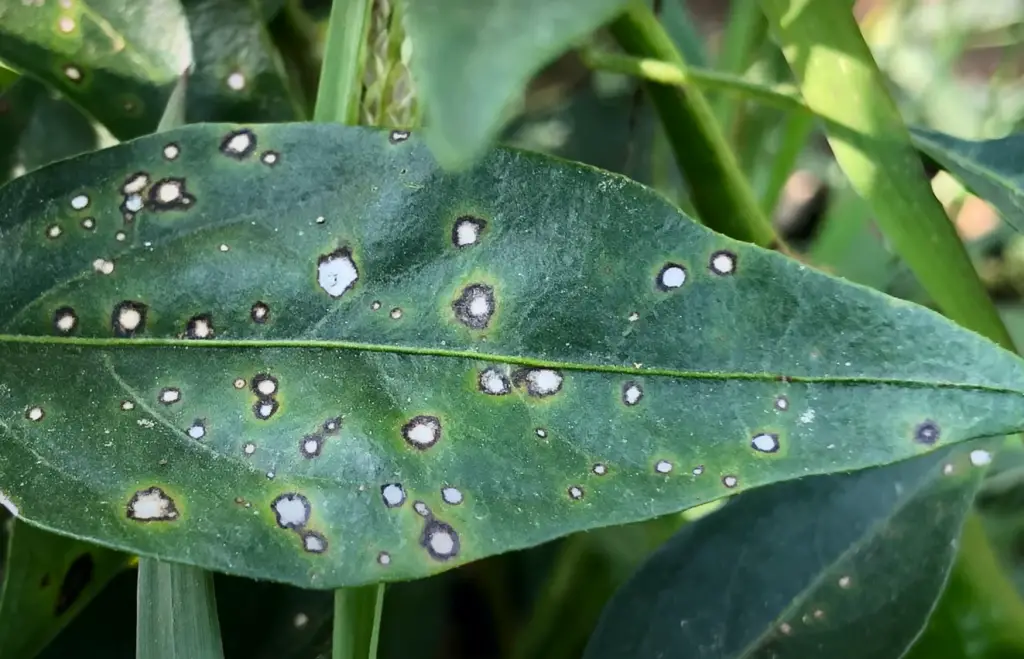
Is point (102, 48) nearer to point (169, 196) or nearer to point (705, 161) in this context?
point (169, 196)

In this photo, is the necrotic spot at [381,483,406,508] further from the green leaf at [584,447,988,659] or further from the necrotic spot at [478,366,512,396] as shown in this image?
the green leaf at [584,447,988,659]

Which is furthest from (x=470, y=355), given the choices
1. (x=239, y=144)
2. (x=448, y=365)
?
(x=239, y=144)

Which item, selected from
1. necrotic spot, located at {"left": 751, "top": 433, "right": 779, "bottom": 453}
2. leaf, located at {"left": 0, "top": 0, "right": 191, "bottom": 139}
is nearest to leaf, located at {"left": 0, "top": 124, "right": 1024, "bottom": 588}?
necrotic spot, located at {"left": 751, "top": 433, "right": 779, "bottom": 453}

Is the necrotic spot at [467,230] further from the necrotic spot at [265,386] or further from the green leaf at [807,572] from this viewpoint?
the green leaf at [807,572]

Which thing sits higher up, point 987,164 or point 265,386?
point 987,164

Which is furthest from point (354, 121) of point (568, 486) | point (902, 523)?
point (902, 523)

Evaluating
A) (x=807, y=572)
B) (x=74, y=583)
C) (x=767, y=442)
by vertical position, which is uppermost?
(x=767, y=442)
